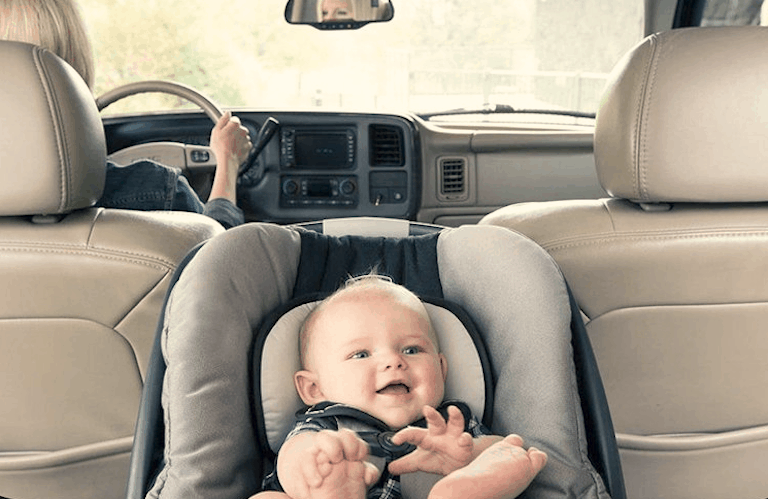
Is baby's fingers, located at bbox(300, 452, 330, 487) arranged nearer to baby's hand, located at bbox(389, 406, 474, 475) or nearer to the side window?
baby's hand, located at bbox(389, 406, 474, 475)

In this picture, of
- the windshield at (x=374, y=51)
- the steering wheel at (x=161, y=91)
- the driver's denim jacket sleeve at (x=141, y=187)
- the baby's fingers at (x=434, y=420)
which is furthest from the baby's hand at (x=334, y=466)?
the windshield at (x=374, y=51)

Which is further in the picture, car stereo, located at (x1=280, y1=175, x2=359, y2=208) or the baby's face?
car stereo, located at (x1=280, y1=175, x2=359, y2=208)

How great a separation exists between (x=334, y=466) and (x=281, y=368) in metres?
0.38

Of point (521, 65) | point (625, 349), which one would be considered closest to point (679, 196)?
point (625, 349)

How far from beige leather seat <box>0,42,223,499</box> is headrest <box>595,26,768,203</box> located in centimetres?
101

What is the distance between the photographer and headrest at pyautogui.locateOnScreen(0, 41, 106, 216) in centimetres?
191

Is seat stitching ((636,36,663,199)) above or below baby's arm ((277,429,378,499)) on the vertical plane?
above

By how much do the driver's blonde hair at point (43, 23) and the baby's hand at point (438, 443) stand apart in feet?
4.62

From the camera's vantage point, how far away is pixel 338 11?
3703 mm

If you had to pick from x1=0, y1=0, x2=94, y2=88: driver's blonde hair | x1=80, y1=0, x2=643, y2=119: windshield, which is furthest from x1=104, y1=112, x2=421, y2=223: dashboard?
x1=0, y1=0, x2=94, y2=88: driver's blonde hair

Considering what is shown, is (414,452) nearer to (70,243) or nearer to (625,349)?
(625,349)

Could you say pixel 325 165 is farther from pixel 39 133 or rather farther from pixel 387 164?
pixel 39 133

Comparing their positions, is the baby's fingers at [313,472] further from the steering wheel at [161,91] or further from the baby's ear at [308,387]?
A: the steering wheel at [161,91]

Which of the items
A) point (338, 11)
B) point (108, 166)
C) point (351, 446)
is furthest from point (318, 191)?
point (351, 446)
